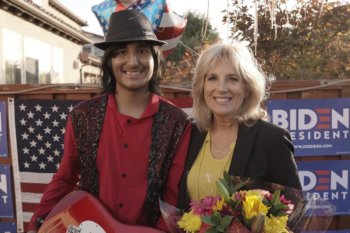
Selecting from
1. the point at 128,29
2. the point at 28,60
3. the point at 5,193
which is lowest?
the point at 5,193

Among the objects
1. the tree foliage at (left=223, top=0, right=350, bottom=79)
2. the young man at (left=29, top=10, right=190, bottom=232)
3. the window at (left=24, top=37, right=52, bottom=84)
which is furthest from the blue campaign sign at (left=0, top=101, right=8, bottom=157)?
the window at (left=24, top=37, right=52, bottom=84)

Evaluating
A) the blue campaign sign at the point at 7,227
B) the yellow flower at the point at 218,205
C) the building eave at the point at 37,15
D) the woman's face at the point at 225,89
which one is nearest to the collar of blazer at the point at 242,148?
the woman's face at the point at 225,89

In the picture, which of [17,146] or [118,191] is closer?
[118,191]

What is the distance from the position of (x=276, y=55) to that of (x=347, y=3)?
3.57ft

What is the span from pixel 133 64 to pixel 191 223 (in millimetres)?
829

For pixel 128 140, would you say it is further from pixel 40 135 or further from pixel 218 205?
pixel 40 135

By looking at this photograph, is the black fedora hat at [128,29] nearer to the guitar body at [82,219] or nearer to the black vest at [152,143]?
the black vest at [152,143]

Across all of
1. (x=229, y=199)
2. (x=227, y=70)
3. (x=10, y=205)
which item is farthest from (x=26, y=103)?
(x=229, y=199)

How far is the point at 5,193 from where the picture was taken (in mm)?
3037

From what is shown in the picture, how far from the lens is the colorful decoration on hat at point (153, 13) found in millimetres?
2982

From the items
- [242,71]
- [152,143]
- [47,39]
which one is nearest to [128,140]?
[152,143]

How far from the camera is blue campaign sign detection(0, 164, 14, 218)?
9.93 feet

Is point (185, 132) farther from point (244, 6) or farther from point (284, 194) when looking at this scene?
point (244, 6)

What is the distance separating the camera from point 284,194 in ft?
5.34
